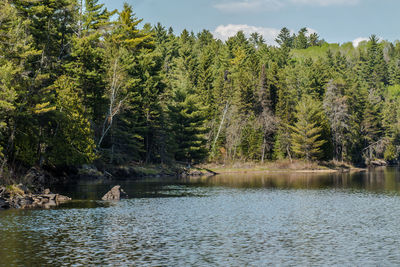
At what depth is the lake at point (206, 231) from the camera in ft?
80.4

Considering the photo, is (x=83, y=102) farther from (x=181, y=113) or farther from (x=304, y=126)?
(x=304, y=126)

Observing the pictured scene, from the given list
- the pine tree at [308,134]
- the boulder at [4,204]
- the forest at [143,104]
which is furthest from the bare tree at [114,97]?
the pine tree at [308,134]

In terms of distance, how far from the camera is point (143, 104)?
88125 mm

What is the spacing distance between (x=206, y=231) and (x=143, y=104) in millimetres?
58363

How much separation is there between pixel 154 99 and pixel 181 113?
9618 mm

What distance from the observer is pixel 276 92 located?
120 metres

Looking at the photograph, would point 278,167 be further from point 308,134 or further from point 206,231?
point 206,231

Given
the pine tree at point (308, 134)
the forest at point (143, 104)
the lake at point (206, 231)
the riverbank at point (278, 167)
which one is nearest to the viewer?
the lake at point (206, 231)

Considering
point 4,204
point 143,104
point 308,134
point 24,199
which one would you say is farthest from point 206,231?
point 308,134

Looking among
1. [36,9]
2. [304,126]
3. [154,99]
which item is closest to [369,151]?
[304,126]

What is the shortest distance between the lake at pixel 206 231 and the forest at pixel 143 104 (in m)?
12.4

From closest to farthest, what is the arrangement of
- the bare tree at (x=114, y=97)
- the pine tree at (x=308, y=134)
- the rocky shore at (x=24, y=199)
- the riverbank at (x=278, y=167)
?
the rocky shore at (x=24, y=199) < the bare tree at (x=114, y=97) < the pine tree at (x=308, y=134) < the riverbank at (x=278, y=167)

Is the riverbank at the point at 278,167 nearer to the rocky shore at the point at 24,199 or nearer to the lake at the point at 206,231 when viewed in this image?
the lake at the point at 206,231

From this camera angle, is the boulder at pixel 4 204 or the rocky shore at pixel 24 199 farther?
the rocky shore at pixel 24 199
